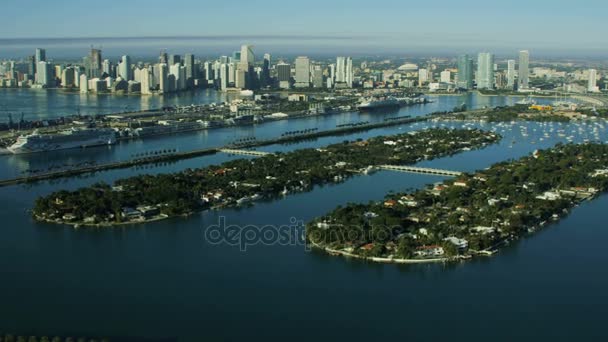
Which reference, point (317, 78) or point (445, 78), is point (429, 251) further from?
point (445, 78)

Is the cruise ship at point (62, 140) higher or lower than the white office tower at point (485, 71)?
lower

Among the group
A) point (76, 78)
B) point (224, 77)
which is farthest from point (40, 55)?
point (224, 77)

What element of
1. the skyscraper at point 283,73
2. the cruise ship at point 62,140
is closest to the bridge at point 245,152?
the cruise ship at point 62,140

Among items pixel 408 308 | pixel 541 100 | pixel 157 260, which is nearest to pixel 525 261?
pixel 408 308

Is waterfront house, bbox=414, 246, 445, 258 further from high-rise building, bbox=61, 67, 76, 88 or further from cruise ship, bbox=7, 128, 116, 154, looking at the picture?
high-rise building, bbox=61, 67, 76, 88

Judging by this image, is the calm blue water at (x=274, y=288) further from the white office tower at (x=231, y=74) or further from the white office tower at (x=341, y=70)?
the white office tower at (x=341, y=70)

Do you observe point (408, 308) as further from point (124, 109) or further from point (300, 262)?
point (124, 109)
